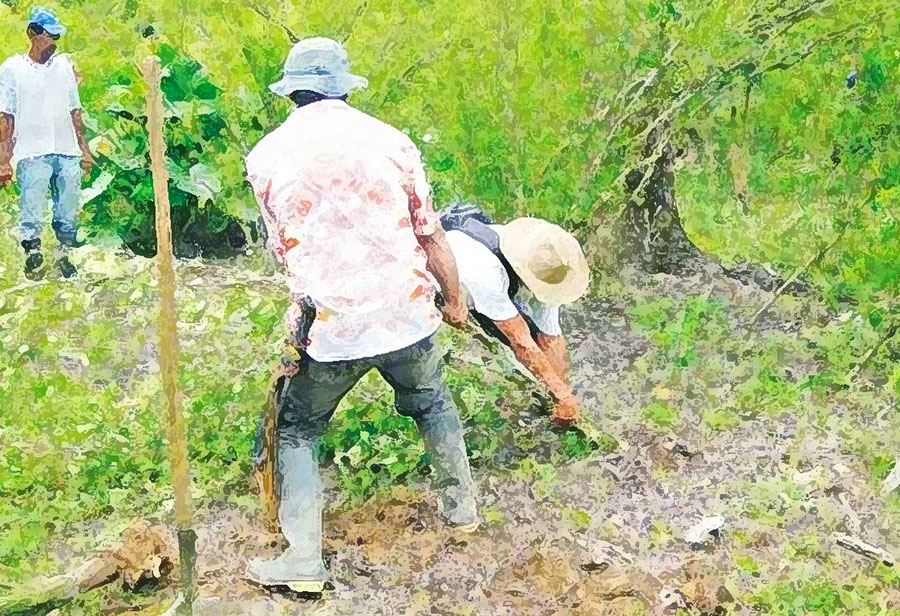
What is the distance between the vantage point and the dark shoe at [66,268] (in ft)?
20.9

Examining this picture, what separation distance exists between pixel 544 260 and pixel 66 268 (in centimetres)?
361

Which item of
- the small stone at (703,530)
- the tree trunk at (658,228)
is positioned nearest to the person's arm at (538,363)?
the small stone at (703,530)

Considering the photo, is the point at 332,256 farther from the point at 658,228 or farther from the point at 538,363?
the point at 658,228

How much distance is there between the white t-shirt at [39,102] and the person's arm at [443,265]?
3.82 meters

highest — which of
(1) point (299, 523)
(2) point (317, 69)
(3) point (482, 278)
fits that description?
(2) point (317, 69)

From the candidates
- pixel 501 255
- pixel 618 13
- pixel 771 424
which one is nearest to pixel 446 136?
pixel 618 13

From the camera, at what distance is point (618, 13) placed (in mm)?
5441

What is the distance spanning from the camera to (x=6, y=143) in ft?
20.2

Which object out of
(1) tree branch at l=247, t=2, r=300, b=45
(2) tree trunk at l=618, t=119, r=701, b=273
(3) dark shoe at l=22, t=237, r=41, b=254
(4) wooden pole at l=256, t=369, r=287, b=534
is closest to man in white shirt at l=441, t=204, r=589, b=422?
(4) wooden pole at l=256, t=369, r=287, b=534

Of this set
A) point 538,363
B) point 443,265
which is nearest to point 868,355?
point 538,363

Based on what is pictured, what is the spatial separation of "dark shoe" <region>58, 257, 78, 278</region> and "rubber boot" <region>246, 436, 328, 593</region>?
12.1ft

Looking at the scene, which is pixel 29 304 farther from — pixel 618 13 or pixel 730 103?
pixel 730 103

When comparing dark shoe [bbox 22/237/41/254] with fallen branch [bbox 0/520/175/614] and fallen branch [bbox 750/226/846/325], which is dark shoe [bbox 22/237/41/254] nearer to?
fallen branch [bbox 0/520/175/614]

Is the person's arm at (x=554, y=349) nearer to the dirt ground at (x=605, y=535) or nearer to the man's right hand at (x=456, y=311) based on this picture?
the dirt ground at (x=605, y=535)
